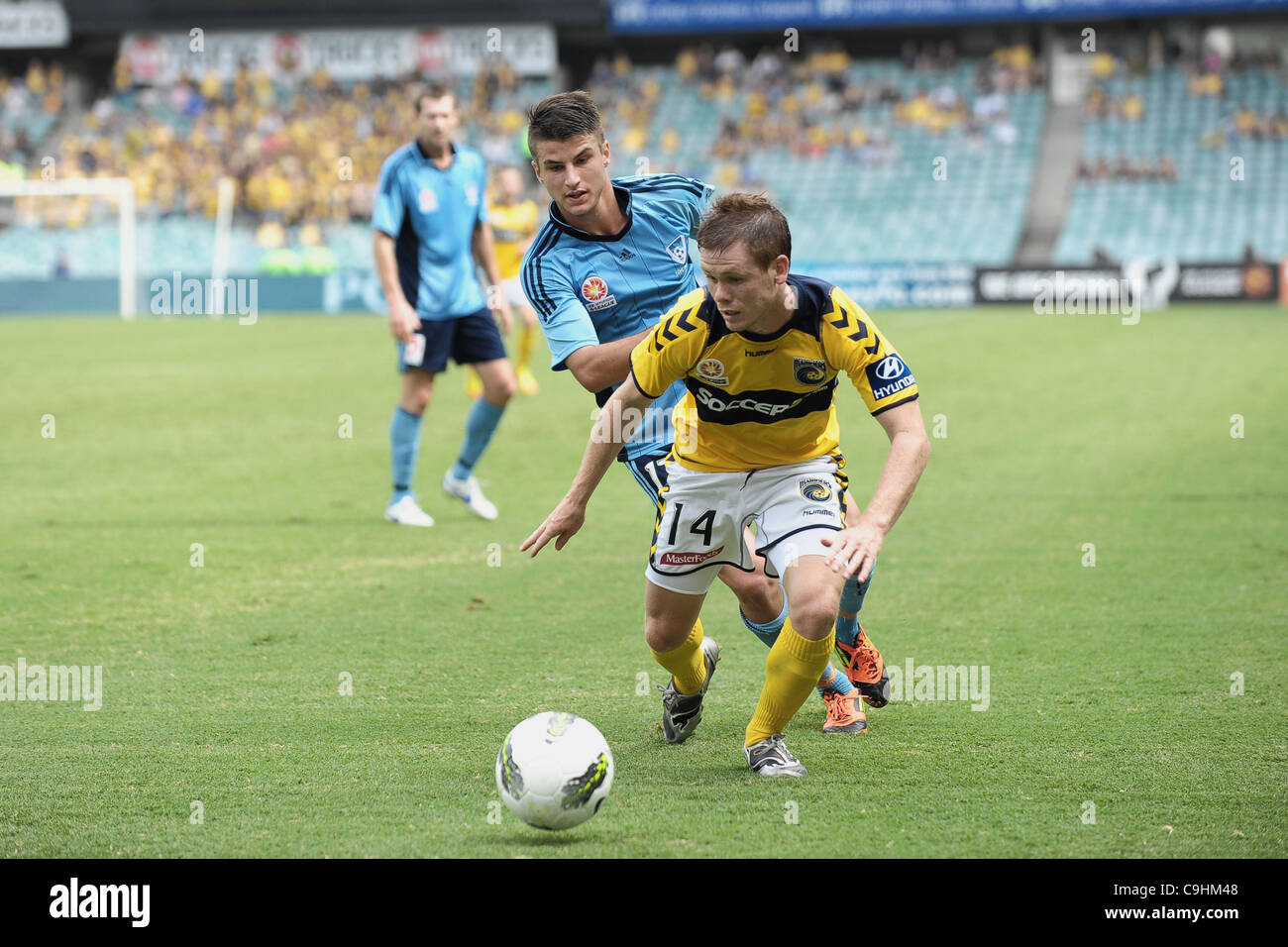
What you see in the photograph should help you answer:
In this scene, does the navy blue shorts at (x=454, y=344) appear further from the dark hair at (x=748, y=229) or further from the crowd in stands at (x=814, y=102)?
the crowd in stands at (x=814, y=102)

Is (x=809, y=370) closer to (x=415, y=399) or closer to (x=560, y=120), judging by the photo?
(x=560, y=120)

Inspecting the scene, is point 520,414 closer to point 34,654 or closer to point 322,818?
point 34,654

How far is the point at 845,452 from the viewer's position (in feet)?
36.0

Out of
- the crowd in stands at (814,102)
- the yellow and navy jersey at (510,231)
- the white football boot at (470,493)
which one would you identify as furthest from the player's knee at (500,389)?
the crowd in stands at (814,102)

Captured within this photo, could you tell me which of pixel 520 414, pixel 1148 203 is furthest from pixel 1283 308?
pixel 520 414

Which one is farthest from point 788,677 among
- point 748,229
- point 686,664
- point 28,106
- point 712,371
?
point 28,106

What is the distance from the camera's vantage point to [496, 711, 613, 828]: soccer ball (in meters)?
3.68

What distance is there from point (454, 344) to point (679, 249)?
3.85 meters

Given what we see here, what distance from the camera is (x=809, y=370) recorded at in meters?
4.20

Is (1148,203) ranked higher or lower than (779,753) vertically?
higher

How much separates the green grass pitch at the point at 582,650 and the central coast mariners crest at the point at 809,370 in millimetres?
1166

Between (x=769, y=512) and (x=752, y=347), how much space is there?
1.71 feet

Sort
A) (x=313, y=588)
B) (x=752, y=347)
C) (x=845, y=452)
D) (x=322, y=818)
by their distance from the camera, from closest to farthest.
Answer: (x=322, y=818) → (x=752, y=347) → (x=313, y=588) → (x=845, y=452)

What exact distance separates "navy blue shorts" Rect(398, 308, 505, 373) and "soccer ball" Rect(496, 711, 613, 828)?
16.2 feet
